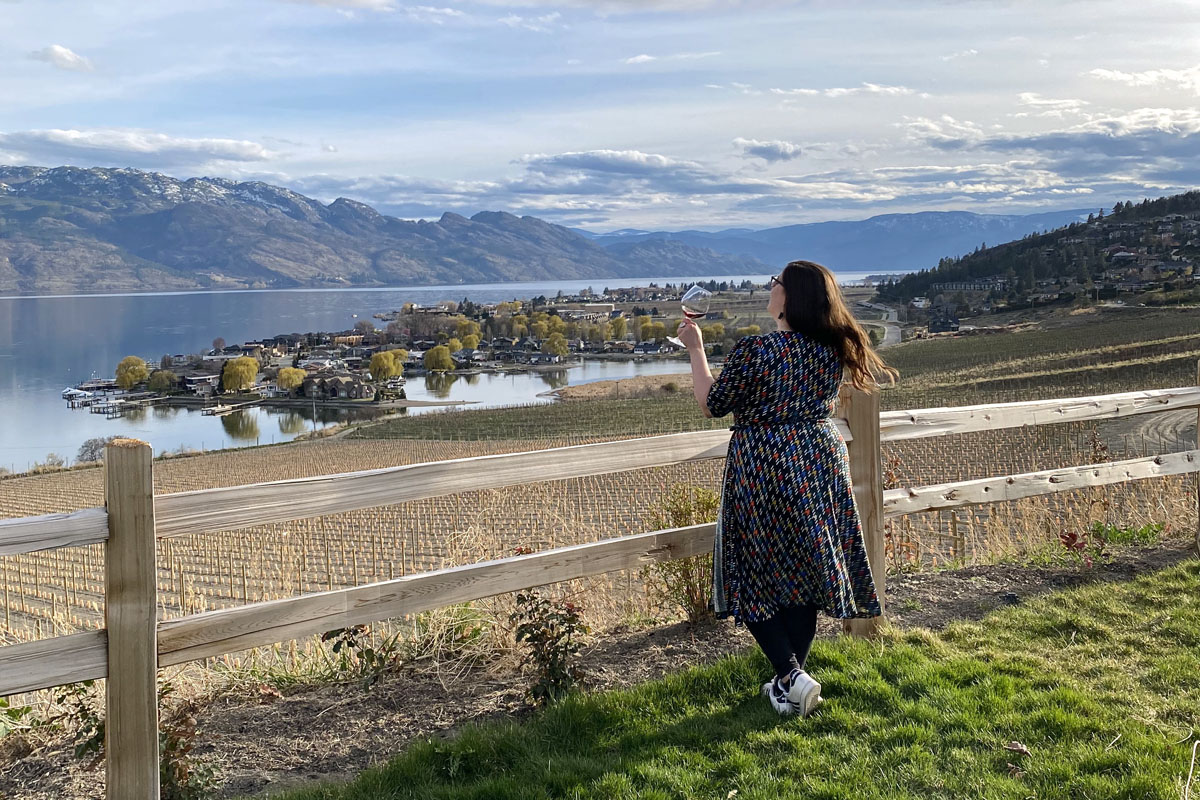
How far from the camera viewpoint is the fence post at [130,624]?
9.82ft

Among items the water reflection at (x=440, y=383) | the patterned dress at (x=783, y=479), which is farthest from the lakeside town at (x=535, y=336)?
the patterned dress at (x=783, y=479)

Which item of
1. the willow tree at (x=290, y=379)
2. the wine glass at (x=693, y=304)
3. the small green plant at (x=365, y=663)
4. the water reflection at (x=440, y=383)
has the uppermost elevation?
the wine glass at (x=693, y=304)

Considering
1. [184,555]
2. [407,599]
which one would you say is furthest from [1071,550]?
[184,555]

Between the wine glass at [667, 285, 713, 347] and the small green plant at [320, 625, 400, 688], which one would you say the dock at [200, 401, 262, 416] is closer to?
the small green plant at [320, 625, 400, 688]

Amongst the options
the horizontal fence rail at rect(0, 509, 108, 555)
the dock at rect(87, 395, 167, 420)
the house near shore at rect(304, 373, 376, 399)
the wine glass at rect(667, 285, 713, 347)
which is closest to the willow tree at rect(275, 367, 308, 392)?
the house near shore at rect(304, 373, 376, 399)

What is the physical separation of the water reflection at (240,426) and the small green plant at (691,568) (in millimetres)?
79278

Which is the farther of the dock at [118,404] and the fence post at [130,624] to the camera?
the dock at [118,404]

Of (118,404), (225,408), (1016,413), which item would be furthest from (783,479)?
(118,404)

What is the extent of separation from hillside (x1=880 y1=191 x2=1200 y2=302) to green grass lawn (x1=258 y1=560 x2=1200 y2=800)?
10598 cm

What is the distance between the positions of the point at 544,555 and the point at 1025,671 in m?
2.25

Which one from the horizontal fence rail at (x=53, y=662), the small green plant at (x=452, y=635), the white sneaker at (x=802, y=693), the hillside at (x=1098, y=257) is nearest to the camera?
the horizontal fence rail at (x=53, y=662)

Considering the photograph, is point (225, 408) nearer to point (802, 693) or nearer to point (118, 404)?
point (118, 404)

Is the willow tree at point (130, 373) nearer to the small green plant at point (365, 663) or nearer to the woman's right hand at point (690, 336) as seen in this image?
the small green plant at point (365, 663)

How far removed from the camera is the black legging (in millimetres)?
3906
